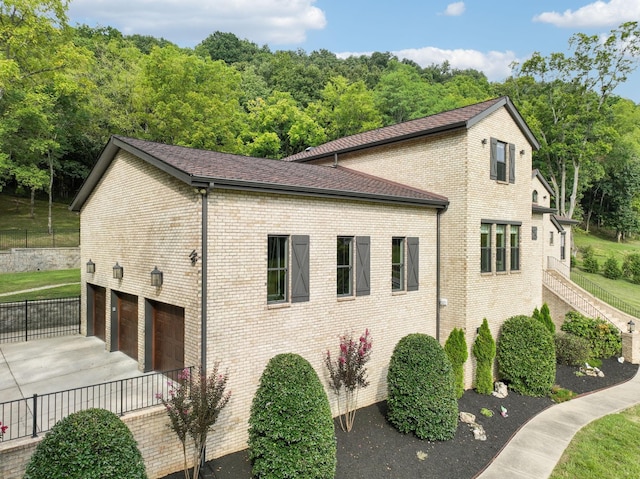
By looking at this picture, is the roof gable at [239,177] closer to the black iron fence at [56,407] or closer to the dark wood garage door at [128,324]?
the black iron fence at [56,407]

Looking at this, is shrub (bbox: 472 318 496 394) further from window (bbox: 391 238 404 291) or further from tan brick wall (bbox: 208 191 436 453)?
window (bbox: 391 238 404 291)

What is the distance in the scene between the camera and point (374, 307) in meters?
10.8

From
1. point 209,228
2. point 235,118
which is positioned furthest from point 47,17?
point 209,228

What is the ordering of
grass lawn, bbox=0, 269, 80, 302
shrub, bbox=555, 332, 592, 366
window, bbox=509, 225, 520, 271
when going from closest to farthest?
window, bbox=509, 225, 520, 271 < shrub, bbox=555, 332, 592, 366 < grass lawn, bbox=0, 269, 80, 302

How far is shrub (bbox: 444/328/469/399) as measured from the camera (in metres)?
11.6

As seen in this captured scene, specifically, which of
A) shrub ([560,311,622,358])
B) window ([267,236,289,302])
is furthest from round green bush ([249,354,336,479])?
shrub ([560,311,622,358])

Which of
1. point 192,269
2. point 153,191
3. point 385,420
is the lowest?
point 385,420

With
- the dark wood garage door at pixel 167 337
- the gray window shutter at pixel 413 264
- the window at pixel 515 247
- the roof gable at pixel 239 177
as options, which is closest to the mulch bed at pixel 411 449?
the dark wood garage door at pixel 167 337

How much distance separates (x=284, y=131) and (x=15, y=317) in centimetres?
2747

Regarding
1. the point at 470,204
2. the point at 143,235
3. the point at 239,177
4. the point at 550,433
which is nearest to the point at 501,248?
the point at 470,204

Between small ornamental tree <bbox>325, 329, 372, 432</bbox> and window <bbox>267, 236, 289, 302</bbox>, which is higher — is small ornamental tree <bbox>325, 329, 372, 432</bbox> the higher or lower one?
the lower one

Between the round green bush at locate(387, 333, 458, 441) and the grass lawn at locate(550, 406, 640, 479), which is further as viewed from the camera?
the round green bush at locate(387, 333, 458, 441)

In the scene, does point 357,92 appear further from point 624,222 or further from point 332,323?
point 624,222

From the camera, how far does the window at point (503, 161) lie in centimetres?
1312
